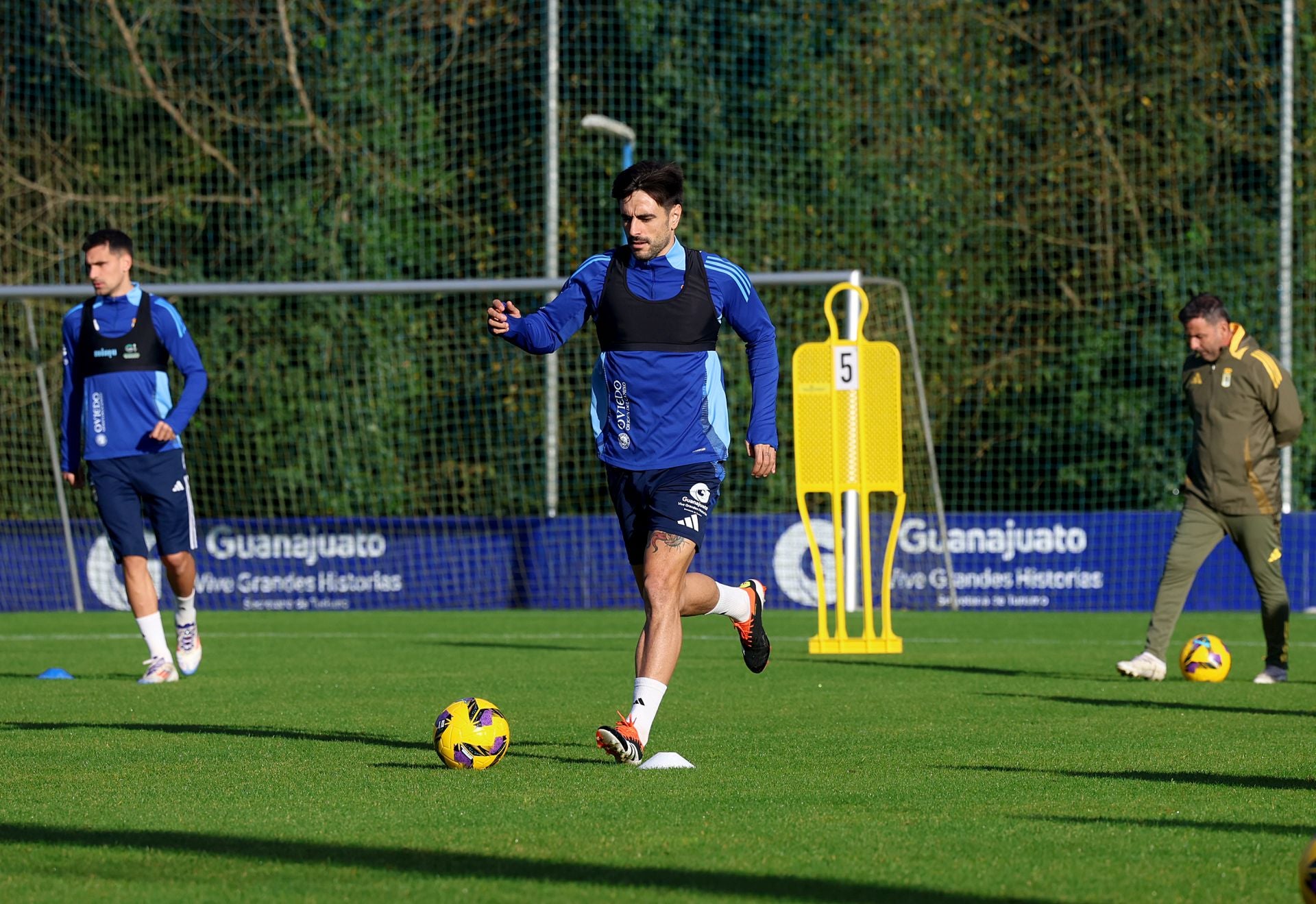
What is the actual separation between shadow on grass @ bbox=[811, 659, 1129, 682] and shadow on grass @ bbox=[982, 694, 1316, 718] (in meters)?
1.12

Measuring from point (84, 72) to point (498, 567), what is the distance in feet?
35.9

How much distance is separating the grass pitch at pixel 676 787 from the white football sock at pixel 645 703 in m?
0.17

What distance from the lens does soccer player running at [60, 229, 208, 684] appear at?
1021cm

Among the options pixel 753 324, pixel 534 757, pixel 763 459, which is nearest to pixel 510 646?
pixel 534 757

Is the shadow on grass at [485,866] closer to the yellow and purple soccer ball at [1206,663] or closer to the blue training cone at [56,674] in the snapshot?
the blue training cone at [56,674]

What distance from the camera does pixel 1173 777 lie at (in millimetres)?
6242

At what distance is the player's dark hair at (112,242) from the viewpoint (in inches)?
397

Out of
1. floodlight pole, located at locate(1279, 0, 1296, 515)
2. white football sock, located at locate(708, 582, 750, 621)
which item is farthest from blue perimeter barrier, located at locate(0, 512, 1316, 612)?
white football sock, located at locate(708, 582, 750, 621)

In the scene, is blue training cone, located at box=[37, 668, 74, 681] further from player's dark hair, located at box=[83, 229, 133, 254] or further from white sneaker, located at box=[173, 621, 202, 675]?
player's dark hair, located at box=[83, 229, 133, 254]

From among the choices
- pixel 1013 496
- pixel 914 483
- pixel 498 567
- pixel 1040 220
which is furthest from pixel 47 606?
pixel 1040 220

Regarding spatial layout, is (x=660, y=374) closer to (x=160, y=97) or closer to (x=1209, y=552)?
(x=1209, y=552)

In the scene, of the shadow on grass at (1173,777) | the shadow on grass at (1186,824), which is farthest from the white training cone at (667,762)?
the shadow on grass at (1186,824)

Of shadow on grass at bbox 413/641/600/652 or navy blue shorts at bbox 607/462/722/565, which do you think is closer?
navy blue shorts at bbox 607/462/722/565

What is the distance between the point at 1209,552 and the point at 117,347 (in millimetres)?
6138
